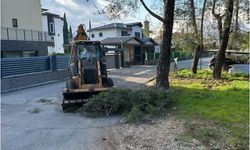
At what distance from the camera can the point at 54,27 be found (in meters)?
50.1

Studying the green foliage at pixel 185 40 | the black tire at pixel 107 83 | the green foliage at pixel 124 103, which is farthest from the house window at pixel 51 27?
the green foliage at pixel 124 103

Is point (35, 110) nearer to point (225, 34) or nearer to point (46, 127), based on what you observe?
point (46, 127)

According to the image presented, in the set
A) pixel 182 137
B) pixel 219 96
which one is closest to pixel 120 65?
pixel 219 96

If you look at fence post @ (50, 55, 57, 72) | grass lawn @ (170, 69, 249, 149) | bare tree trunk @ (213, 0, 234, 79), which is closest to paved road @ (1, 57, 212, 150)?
grass lawn @ (170, 69, 249, 149)

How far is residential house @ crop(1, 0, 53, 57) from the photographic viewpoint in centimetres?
2267

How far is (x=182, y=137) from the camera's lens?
243 inches

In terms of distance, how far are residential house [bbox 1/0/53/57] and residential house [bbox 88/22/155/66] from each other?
782 cm

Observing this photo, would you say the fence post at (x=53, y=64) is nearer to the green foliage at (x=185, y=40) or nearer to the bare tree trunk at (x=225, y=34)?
the green foliage at (x=185, y=40)

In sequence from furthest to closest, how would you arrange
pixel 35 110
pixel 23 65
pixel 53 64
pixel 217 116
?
pixel 53 64
pixel 23 65
pixel 35 110
pixel 217 116

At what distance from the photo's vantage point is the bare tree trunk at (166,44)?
1233cm

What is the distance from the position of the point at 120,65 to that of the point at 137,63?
261 inches

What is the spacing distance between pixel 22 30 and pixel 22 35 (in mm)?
433

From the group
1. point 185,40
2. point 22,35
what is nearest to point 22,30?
point 22,35

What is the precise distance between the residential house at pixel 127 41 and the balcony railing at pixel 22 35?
7.49 m
